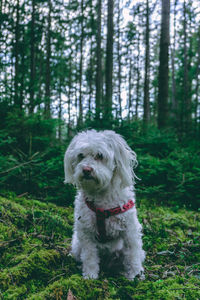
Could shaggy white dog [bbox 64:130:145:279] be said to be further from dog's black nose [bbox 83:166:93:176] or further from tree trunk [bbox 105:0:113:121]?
tree trunk [bbox 105:0:113:121]

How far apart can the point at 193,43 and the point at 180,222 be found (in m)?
30.9

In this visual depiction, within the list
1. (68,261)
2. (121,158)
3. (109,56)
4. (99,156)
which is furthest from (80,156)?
(109,56)

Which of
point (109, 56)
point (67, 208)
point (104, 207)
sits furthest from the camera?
point (109, 56)

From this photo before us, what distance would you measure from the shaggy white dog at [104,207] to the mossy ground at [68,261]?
248 mm

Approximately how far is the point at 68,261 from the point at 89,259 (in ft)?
1.34

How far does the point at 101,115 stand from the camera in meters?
8.44

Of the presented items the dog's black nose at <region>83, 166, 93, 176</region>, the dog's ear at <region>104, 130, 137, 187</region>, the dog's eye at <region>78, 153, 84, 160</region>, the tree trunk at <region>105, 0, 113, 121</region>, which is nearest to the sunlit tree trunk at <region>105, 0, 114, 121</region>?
the tree trunk at <region>105, 0, 113, 121</region>

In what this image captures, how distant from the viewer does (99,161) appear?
294cm

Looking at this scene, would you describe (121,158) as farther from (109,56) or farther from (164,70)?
(109,56)

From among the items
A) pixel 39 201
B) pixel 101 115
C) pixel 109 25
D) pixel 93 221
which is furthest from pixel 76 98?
pixel 93 221

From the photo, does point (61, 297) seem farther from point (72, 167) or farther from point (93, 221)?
point (72, 167)

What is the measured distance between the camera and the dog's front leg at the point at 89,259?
2.78m

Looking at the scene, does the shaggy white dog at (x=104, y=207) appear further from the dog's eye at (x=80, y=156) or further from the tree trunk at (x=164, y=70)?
the tree trunk at (x=164, y=70)

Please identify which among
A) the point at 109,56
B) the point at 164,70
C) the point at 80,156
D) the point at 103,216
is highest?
the point at 109,56
